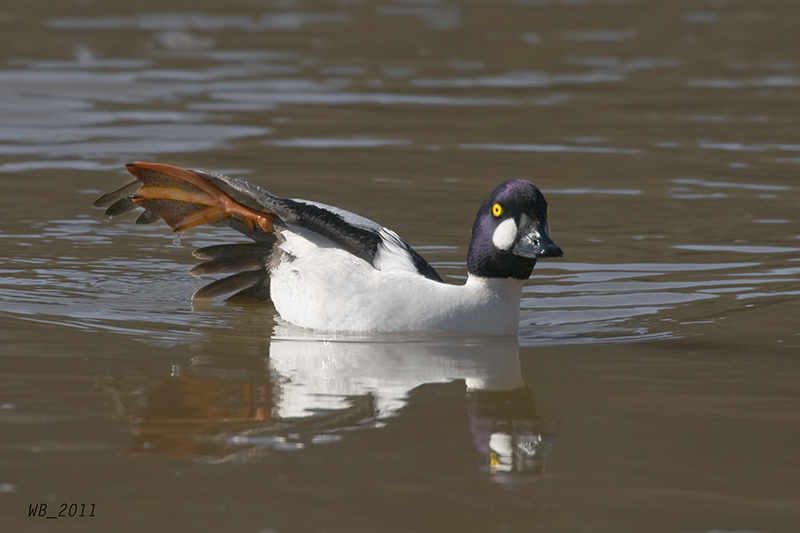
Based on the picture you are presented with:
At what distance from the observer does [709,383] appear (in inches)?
248

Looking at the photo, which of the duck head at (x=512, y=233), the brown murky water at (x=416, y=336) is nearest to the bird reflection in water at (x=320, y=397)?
the brown murky water at (x=416, y=336)

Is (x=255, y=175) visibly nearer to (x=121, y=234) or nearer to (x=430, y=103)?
(x=121, y=234)

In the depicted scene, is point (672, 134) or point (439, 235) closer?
point (439, 235)

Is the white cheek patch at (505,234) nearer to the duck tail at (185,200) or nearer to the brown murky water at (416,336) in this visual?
the brown murky water at (416,336)

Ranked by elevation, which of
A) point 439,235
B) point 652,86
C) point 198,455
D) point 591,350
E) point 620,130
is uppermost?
point 652,86

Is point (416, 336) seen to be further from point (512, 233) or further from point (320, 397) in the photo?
point (320, 397)

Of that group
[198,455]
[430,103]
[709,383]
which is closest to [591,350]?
[709,383]

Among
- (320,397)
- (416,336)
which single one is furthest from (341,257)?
(320,397)

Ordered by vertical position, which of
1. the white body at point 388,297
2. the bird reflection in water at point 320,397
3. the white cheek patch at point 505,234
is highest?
the white cheek patch at point 505,234

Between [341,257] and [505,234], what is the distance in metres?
1.00

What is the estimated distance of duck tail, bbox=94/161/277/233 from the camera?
7496 mm

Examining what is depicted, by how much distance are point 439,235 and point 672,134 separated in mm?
4777

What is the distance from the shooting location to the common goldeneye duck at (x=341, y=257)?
6.87 m

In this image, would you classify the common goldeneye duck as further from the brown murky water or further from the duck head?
the brown murky water
